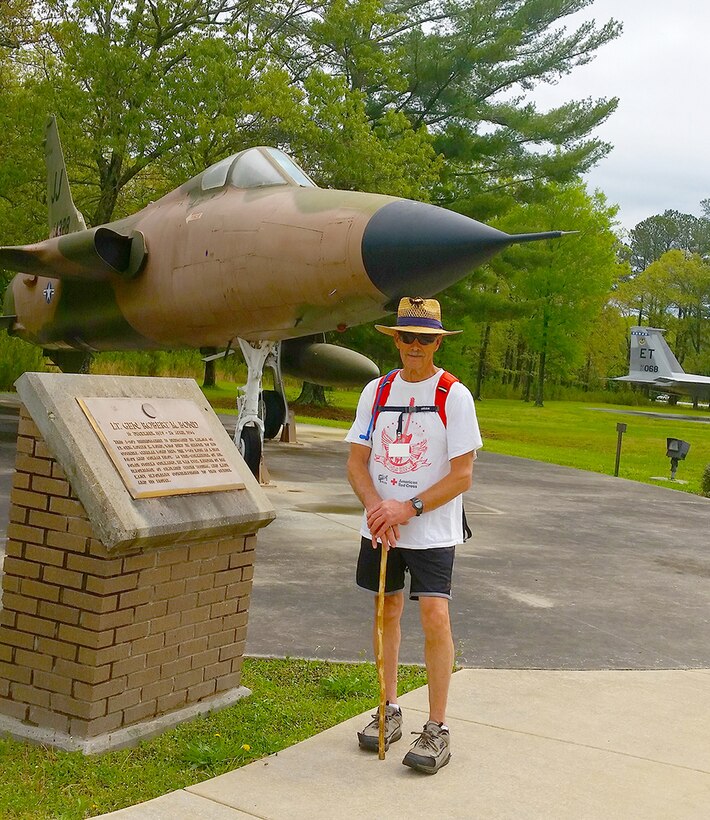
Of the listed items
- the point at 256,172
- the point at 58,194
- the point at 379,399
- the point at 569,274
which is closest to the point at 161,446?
the point at 379,399

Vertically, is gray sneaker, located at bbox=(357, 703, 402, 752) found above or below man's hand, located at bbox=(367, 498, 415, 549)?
below

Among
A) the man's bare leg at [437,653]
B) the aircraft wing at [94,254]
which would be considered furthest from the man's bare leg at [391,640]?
the aircraft wing at [94,254]

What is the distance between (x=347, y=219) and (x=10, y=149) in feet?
46.0

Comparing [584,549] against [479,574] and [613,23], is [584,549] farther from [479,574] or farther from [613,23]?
[613,23]

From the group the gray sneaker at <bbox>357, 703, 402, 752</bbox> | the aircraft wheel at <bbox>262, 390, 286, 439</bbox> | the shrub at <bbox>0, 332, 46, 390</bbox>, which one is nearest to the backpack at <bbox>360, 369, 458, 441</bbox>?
the gray sneaker at <bbox>357, 703, 402, 752</bbox>

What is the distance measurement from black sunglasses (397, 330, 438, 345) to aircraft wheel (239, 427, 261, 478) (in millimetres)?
5863

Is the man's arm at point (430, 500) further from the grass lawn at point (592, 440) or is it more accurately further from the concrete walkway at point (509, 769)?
the grass lawn at point (592, 440)

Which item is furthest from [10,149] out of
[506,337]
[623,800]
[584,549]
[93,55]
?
[506,337]

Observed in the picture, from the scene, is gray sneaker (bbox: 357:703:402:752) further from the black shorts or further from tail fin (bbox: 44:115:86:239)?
tail fin (bbox: 44:115:86:239)

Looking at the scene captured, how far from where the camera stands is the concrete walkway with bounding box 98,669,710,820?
9.93 feet

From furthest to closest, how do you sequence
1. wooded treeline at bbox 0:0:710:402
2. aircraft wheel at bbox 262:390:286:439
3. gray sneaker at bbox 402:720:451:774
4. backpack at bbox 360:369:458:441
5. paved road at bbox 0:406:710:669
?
wooded treeline at bbox 0:0:710:402
aircraft wheel at bbox 262:390:286:439
paved road at bbox 0:406:710:669
backpack at bbox 360:369:458:441
gray sneaker at bbox 402:720:451:774

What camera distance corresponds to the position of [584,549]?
27.0 ft

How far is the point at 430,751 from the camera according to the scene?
334cm

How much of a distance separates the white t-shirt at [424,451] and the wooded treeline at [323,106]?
46.7ft
